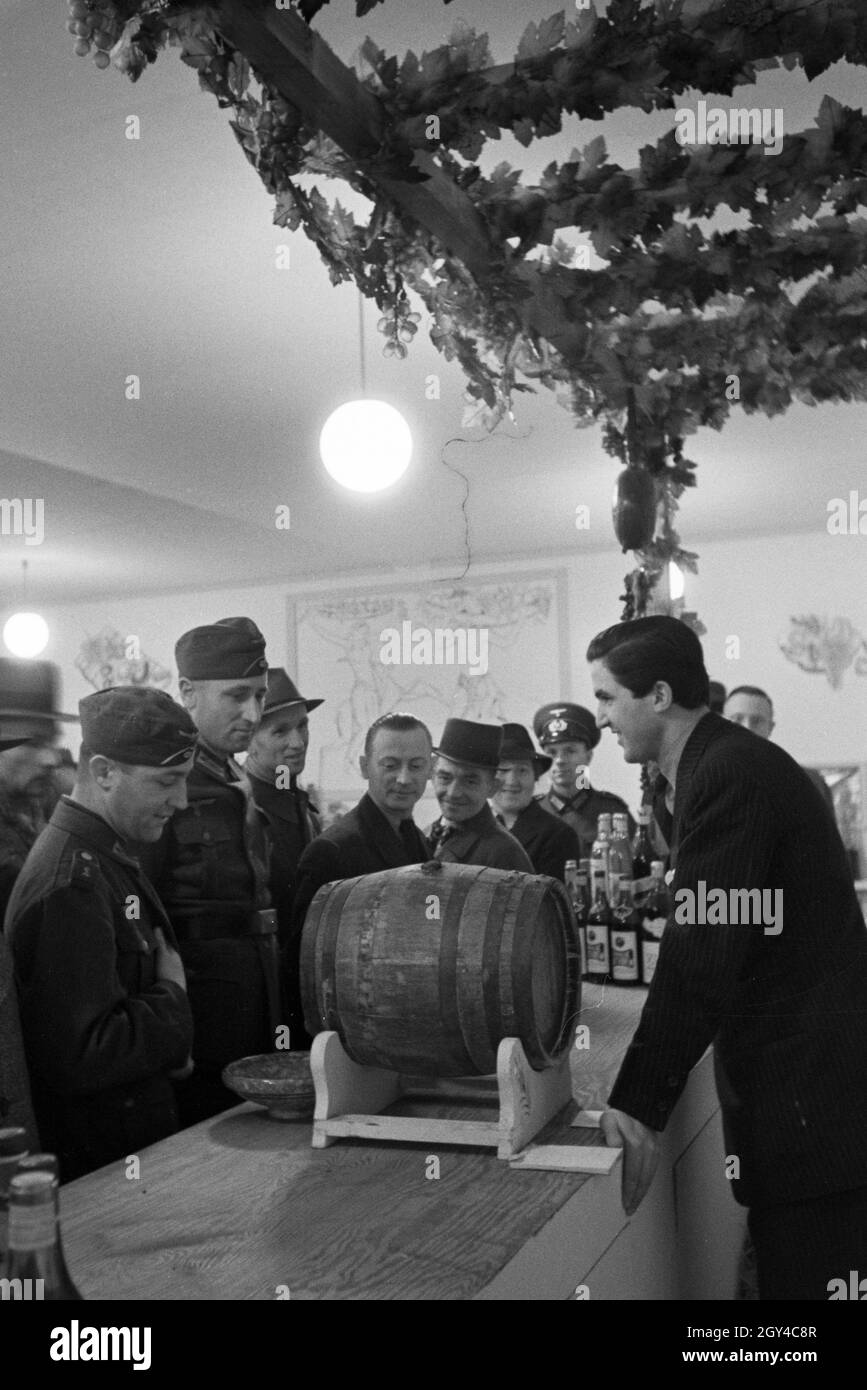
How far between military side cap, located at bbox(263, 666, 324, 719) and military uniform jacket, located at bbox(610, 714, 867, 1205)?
149 cm

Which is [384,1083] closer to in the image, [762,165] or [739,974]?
[739,974]

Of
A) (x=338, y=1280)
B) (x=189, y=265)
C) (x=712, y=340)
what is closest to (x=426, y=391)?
(x=189, y=265)

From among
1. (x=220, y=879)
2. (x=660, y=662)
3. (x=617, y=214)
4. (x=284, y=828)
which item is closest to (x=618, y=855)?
(x=284, y=828)

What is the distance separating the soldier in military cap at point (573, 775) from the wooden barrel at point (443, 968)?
272cm

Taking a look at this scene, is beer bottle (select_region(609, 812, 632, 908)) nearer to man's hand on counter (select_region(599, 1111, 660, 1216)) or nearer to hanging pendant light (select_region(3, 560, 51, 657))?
man's hand on counter (select_region(599, 1111, 660, 1216))

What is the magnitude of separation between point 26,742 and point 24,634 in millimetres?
3227

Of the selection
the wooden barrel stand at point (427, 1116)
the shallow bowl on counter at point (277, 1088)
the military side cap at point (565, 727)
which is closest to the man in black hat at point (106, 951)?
the shallow bowl on counter at point (277, 1088)

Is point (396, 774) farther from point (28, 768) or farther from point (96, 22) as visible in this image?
point (96, 22)


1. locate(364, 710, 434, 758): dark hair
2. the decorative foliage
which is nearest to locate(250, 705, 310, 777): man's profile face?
locate(364, 710, 434, 758): dark hair

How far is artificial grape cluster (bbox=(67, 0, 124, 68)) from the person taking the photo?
167cm

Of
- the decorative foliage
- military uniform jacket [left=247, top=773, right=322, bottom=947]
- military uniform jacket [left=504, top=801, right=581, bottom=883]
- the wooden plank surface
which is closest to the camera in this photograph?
the wooden plank surface

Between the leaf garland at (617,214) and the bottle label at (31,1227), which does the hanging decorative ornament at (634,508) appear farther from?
the bottle label at (31,1227)
